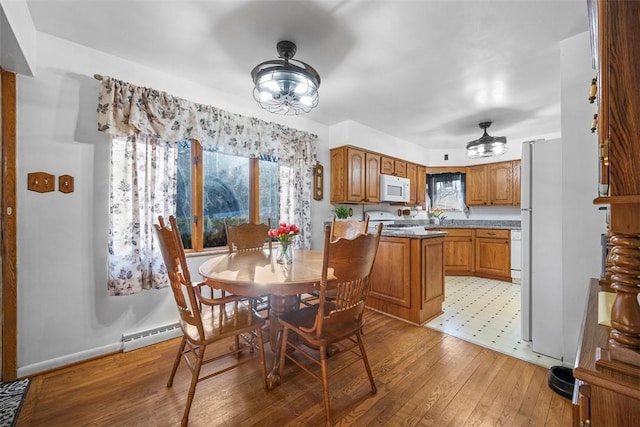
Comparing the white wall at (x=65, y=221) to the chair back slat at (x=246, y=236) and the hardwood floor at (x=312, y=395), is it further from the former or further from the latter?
the chair back slat at (x=246, y=236)

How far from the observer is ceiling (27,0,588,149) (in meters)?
1.71

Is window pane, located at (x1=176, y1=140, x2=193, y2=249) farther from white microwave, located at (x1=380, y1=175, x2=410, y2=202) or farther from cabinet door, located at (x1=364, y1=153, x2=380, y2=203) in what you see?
white microwave, located at (x1=380, y1=175, x2=410, y2=202)

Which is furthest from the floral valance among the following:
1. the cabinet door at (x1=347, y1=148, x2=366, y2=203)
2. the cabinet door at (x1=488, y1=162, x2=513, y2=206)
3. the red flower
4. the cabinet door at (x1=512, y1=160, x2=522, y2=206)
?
the cabinet door at (x1=512, y1=160, x2=522, y2=206)

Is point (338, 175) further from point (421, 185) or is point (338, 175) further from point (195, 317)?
point (195, 317)

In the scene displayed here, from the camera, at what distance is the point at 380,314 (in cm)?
294

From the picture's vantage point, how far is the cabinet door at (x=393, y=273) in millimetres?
2717

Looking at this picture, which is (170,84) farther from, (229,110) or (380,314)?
(380,314)

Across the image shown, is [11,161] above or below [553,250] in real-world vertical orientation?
above

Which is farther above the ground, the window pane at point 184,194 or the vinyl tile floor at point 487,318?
the window pane at point 184,194

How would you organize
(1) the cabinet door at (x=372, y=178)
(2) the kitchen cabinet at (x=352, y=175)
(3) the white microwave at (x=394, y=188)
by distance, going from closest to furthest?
(2) the kitchen cabinet at (x=352, y=175), (1) the cabinet door at (x=372, y=178), (3) the white microwave at (x=394, y=188)

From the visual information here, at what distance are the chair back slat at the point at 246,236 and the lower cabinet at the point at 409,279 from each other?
1298mm

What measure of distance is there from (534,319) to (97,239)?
141 inches

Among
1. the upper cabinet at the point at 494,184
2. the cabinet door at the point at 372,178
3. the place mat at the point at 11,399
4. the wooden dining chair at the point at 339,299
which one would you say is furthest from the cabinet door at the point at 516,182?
the place mat at the point at 11,399

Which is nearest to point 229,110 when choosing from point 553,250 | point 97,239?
point 97,239
